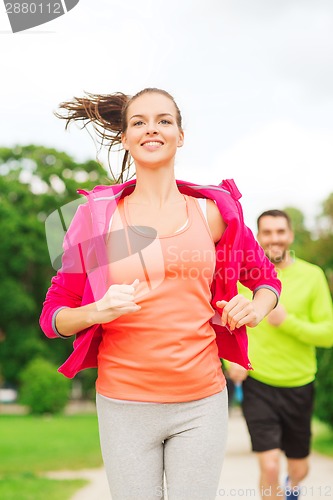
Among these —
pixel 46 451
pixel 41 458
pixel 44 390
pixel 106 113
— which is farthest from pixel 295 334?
pixel 44 390

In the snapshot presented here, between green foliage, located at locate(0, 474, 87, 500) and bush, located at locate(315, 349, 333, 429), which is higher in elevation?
green foliage, located at locate(0, 474, 87, 500)

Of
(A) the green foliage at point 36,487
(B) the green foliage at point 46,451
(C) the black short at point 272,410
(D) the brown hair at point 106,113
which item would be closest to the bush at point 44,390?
(B) the green foliage at point 46,451

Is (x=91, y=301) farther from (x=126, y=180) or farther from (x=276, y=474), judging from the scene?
(x=276, y=474)

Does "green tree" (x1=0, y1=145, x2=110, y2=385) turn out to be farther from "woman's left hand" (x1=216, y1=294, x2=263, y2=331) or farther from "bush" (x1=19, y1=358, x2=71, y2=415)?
"woman's left hand" (x1=216, y1=294, x2=263, y2=331)

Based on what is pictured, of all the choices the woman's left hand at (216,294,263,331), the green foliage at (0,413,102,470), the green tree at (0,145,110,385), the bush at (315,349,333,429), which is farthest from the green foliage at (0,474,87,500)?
the green tree at (0,145,110,385)

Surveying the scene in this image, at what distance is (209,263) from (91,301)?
46 centimetres

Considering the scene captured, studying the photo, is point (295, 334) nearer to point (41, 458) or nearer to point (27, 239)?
point (41, 458)

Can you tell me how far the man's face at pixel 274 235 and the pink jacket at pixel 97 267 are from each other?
2535mm

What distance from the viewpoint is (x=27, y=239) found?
104 ft

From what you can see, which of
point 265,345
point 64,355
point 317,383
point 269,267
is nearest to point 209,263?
point 269,267

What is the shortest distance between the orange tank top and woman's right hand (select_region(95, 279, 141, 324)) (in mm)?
179

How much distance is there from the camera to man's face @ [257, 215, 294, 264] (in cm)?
562

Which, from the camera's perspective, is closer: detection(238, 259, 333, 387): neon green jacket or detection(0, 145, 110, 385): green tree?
detection(238, 259, 333, 387): neon green jacket

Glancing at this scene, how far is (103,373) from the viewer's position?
9.56 feet
